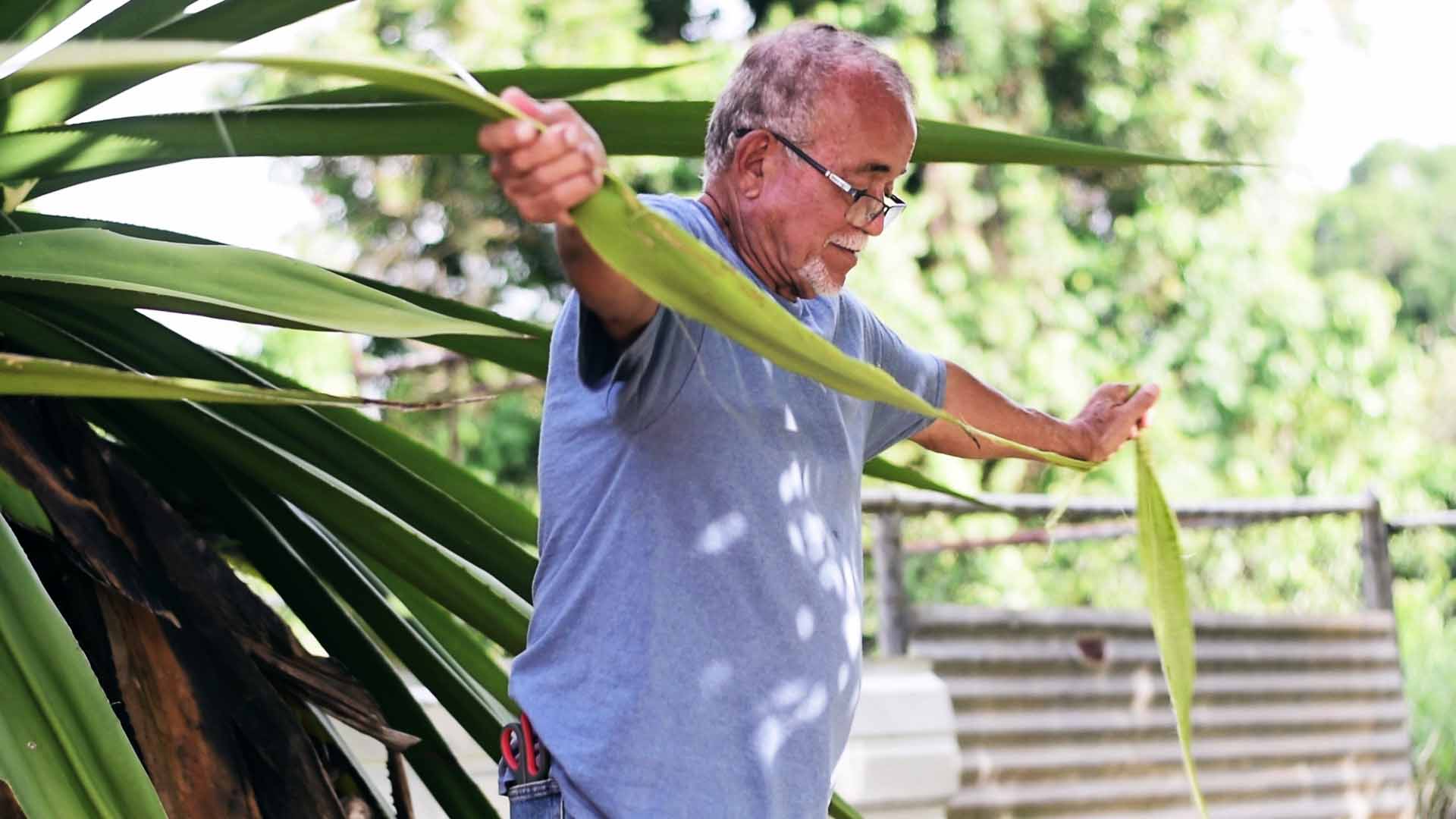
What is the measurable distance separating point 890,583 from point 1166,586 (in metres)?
2.70

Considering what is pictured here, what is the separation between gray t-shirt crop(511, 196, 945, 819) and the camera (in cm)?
164

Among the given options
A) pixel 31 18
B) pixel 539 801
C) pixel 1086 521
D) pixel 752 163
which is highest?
pixel 1086 521

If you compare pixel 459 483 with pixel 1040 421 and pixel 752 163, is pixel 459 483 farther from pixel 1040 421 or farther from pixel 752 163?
pixel 1040 421

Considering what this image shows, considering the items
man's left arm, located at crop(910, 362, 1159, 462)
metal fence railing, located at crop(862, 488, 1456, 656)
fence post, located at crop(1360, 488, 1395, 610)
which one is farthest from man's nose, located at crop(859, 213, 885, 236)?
fence post, located at crop(1360, 488, 1395, 610)

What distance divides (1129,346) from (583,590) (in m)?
9.04

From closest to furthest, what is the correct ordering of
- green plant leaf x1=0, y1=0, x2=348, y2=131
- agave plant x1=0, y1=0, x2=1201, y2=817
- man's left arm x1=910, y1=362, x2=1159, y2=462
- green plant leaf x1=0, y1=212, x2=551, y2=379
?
1. agave plant x1=0, y1=0, x2=1201, y2=817
2. green plant leaf x1=0, y1=212, x2=551, y2=379
3. green plant leaf x1=0, y1=0, x2=348, y2=131
4. man's left arm x1=910, y1=362, x2=1159, y2=462

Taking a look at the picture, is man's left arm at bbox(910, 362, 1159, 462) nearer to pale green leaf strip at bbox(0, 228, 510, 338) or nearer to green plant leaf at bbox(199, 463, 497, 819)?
green plant leaf at bbox(199, 463, 497, 819)

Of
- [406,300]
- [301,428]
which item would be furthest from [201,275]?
[301,428]

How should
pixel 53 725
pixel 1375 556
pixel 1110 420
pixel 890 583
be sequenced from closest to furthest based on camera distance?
pixel 53 725 → pixel 1110 420 → pixel 890 583 → pixel 1375 556

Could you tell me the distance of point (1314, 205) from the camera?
37.4 ft

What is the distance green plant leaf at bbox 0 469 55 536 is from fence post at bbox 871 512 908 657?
3050 mm

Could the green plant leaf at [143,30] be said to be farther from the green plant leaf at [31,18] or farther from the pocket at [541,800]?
the pocket at [541,800]

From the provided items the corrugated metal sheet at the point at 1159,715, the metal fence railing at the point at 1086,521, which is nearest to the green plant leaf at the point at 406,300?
the metal fence railing at the point at 1086,521

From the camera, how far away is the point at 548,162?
1.06 meters
